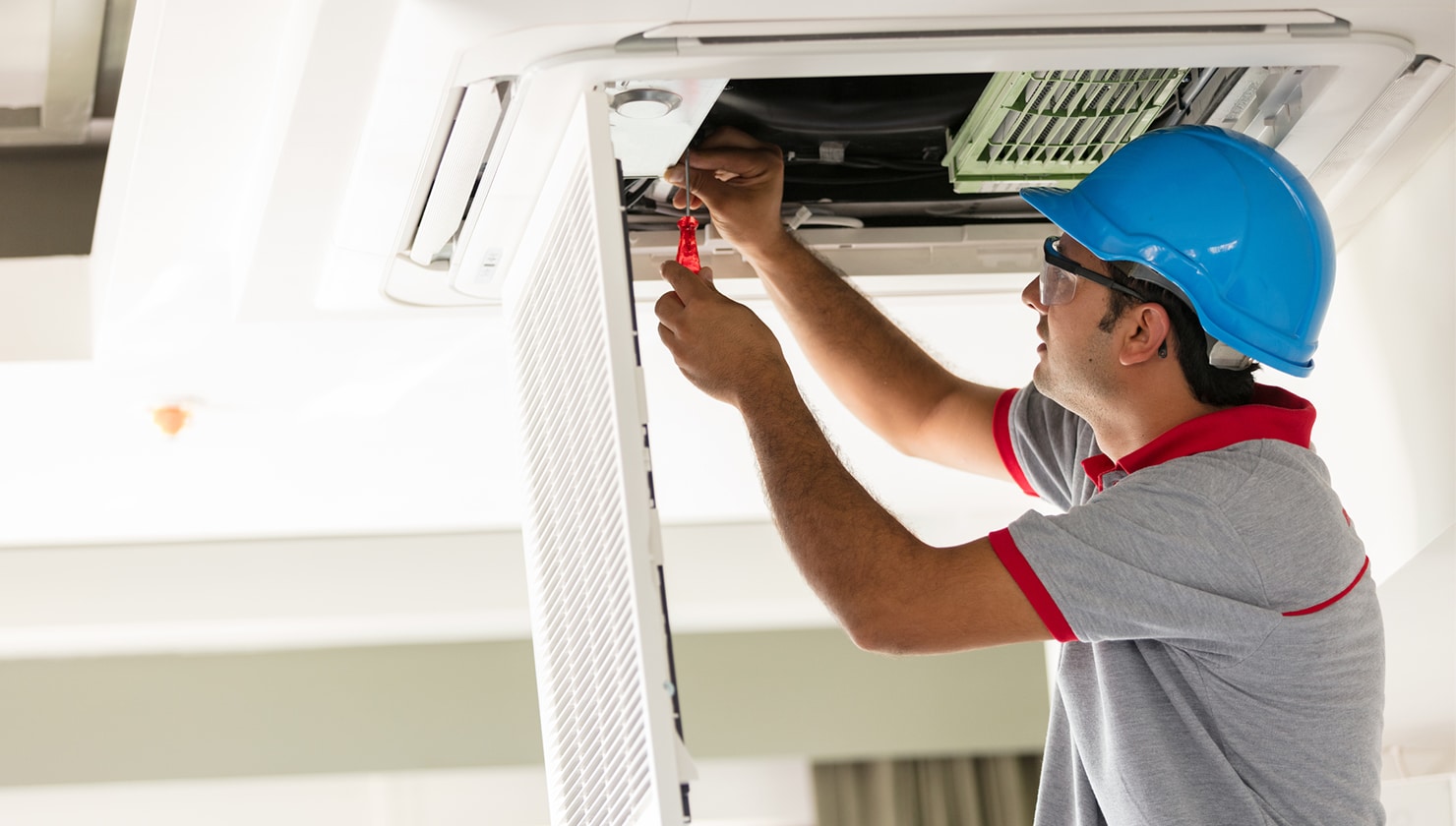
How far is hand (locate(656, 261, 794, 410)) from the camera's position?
154cm

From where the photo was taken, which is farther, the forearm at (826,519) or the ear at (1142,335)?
the ear at (1142,335)

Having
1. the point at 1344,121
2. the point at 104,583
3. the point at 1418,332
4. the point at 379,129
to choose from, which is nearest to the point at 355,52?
the point at 379,129

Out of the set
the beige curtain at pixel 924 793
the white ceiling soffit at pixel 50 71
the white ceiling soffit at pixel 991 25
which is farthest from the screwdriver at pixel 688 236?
the beige curtain at pixel 924 793

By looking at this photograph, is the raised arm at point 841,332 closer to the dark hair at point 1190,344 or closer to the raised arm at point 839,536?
the raised arm at point 839,536

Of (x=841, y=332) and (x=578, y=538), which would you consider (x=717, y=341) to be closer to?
(x=578, y=538)

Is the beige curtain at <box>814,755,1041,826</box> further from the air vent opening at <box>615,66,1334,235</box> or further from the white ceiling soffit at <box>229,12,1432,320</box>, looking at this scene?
the white ceiling soffit at <box>229,12,1432,320</box>

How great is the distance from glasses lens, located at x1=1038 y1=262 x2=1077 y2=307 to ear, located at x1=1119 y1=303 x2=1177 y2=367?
0.07 meters

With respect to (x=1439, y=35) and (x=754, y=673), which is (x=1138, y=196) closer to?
(x=1439, y=35)

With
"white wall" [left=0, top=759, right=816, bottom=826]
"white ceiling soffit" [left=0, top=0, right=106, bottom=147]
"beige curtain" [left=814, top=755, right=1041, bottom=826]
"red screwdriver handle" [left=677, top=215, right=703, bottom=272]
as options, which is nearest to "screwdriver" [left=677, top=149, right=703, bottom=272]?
"red screwdriver handle" [left=677, top=215, right=703, bottom=272]

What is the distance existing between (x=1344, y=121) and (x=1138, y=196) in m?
0.32

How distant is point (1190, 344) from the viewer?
5.42 feet

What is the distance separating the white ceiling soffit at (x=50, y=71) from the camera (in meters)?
2.32

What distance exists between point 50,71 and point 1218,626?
194 centimetres

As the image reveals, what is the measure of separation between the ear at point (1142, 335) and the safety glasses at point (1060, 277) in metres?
0.03
